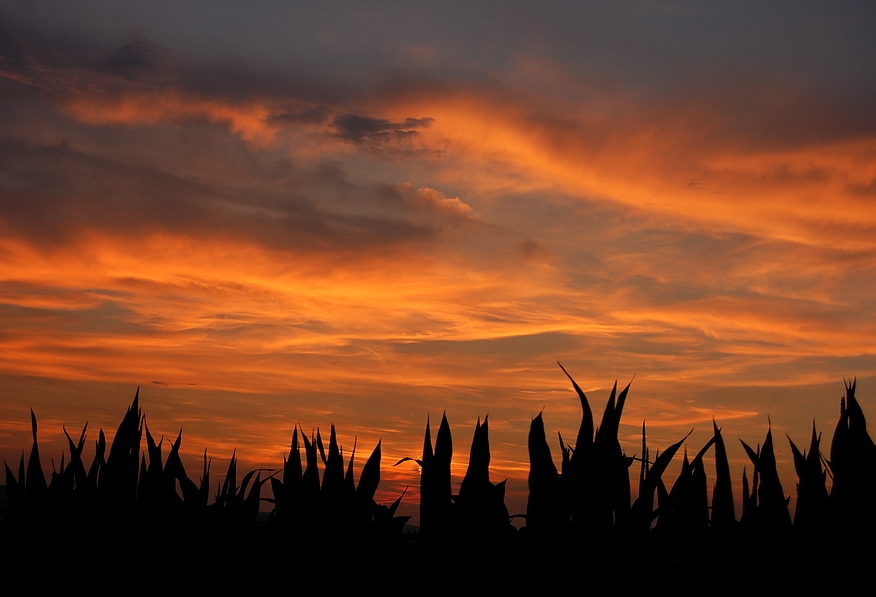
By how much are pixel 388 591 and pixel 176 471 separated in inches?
62.9

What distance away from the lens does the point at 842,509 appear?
3.05m

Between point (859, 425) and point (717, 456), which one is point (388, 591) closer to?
point (717, 456)

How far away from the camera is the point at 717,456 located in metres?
3.53

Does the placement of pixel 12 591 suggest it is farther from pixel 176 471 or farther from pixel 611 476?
pixel 611 476

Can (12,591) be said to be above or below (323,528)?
below

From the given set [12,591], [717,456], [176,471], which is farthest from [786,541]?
[12,591]

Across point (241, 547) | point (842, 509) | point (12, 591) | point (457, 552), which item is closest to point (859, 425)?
point (842, 509)

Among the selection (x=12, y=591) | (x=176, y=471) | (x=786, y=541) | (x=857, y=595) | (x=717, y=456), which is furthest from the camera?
(x=176, y=471)

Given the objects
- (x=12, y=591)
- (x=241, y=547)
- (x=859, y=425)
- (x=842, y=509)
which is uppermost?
(x=859, y=425)

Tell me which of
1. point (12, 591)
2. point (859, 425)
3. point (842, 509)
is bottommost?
point (12, 591)

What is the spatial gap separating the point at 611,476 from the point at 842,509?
877 millimetres

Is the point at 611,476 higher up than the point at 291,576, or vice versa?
the point at 611,476

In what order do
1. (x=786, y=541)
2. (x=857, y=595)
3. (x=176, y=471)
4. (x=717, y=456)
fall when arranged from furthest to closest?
(x=176, y=471), (x=717, y=456), (x=786, y=541), (x=857, y=595)

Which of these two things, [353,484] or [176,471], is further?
[176,471]
